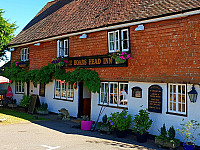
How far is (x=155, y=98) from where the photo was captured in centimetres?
1066

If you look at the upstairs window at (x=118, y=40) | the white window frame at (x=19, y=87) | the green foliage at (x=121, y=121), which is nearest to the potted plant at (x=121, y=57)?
the upstairs window at (x=118, y=40)

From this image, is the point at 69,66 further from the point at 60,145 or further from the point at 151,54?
the point at 60,145

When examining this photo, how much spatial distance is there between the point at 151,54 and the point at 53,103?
893 cm

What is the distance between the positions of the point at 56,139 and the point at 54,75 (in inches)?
267

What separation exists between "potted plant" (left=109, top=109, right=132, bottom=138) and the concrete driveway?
34 cm

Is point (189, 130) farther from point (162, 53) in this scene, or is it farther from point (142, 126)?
point (162, 53)

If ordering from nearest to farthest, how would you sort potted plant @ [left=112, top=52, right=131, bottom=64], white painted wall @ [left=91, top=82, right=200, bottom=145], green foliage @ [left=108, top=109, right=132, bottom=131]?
white painted wall @ [left=91, top=82, right=200, bottom=145], green foliage @ [left=108, top=109, right=132, bottom=131], potted plant @ [left=112, top=52, right=131, bottom=64]

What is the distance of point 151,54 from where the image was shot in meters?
10.9

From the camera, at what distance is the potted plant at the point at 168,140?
899cm

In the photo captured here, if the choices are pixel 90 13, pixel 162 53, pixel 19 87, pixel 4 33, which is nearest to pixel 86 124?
pixel 162 53

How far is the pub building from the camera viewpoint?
9.74 m

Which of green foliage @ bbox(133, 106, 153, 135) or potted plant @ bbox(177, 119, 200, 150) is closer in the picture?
potted plant @ bbox(177, 119, 200, 150)

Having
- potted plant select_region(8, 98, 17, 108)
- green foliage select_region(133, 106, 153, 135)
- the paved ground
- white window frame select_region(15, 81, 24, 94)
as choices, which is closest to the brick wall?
green foliage select_region(133, 106, 153, 135)

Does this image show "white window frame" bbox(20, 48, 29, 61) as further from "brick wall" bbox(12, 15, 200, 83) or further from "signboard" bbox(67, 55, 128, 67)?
"brick wall" bbox(12, 15, 200, 83)
